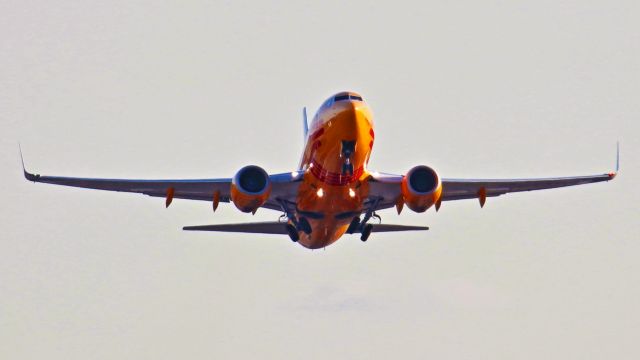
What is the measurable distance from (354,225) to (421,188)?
5371 millimetres

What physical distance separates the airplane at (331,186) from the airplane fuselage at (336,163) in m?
0.04

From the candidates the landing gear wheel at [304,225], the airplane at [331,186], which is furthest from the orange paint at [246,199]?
the landing gear wheel at [304,225]

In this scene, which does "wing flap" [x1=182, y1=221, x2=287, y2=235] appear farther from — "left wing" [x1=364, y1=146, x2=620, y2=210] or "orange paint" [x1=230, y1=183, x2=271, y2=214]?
"orange paint" [x1=230, y1=183, x2=271, y2=214]

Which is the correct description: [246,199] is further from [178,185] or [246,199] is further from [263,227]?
[263,227]

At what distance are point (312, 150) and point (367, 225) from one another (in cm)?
621

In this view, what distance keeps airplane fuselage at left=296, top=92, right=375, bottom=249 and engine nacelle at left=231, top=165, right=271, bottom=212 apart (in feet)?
7.41

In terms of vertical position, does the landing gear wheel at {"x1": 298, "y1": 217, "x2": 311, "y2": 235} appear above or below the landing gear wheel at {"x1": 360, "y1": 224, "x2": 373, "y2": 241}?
above

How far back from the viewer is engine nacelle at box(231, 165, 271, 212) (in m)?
48.2

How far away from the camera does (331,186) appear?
49219 millimetres

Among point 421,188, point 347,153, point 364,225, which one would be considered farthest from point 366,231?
point 347,153

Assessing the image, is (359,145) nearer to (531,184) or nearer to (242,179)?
(242,179)

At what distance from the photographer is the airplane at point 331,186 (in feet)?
156

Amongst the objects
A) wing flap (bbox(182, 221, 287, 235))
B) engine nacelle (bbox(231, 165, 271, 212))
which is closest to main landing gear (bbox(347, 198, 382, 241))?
wing flap (bbox(182, 221, 287, 235))

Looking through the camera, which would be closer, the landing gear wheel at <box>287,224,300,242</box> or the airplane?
the airplane
